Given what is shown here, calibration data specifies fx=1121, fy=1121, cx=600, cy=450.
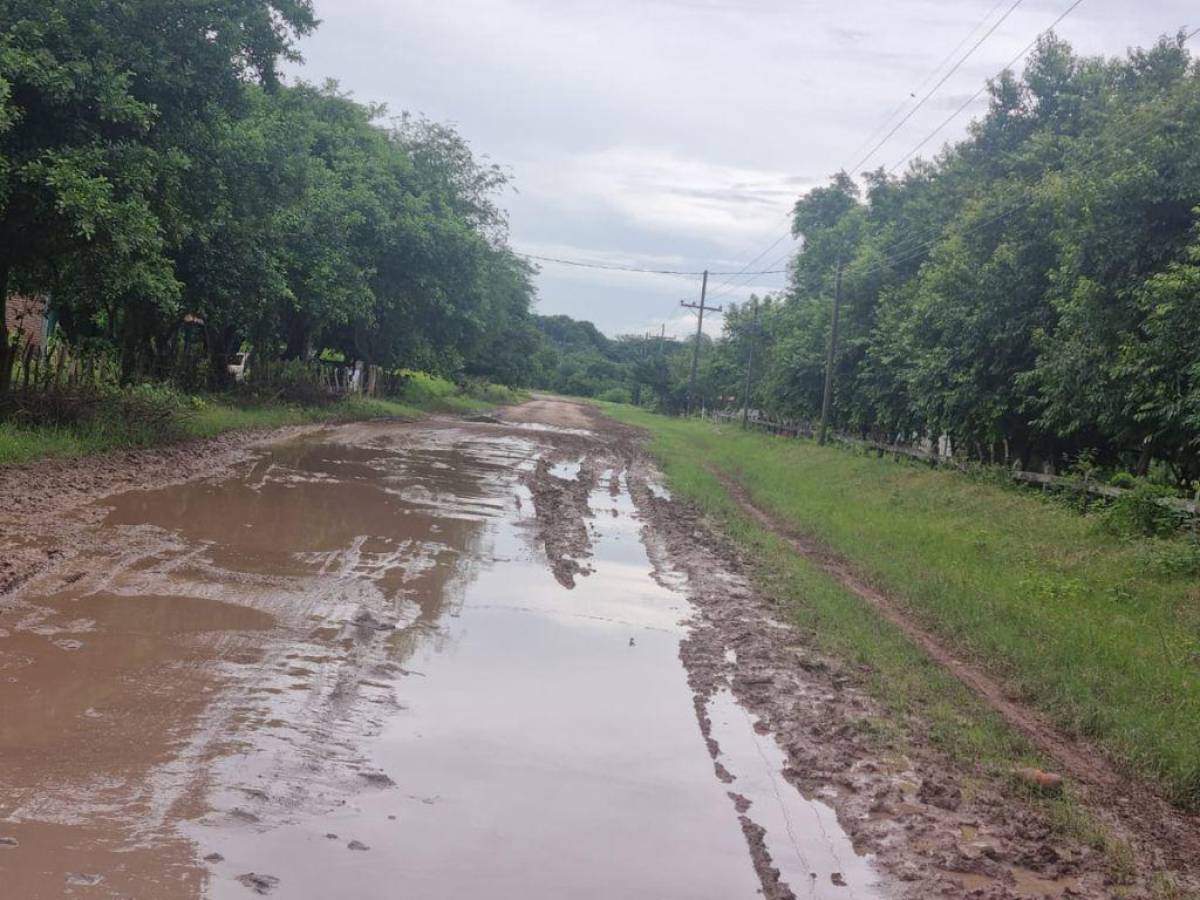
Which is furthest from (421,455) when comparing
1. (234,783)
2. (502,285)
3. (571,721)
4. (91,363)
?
(502,285)

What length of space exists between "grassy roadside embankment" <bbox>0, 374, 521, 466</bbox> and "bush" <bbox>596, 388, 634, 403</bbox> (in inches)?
3100

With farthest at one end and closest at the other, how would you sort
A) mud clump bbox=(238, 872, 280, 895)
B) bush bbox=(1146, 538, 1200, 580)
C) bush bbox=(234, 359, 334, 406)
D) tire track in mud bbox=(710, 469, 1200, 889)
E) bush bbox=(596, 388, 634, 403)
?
bush bbox=(596, 388, 634, 403) < bush bbox=(234, 359, 334, 406) < bush bbox=(1146, 538, 1200, 580) < tire track in mud bbox=(710, 469, 1200, 889) < mud clump bbox=(238, 872, 280, 895)

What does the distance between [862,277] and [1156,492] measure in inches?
1009

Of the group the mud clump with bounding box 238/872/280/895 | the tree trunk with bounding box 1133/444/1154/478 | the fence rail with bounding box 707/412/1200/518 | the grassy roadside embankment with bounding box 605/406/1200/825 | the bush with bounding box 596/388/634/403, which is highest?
the bush with bounding box 596/388/634/403

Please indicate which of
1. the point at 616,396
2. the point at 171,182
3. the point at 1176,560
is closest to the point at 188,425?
the point at 171,182

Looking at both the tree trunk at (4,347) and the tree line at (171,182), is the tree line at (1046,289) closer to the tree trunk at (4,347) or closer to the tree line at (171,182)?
the tree line at (171,182)

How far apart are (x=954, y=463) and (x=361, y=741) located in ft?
78.9

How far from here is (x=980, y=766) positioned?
6.77 m

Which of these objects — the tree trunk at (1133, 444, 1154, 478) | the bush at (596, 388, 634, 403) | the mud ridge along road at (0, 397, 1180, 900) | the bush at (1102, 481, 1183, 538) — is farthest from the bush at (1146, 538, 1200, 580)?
the bush at (596, 388, 634, 403)

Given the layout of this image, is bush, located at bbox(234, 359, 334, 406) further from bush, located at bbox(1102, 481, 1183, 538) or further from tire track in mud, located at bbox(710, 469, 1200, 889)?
tire track in mud, located at bbox(710, 469, 1200, 889)

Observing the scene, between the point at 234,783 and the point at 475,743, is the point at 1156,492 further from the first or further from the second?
the point at 234,783

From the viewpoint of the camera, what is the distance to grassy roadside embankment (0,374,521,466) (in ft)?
49.6

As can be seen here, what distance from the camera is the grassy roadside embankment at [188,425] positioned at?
595 inches

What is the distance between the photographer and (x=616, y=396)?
5138 inches
